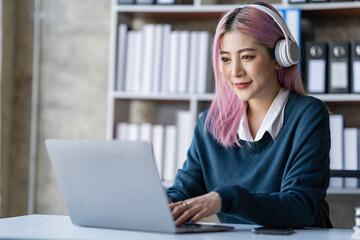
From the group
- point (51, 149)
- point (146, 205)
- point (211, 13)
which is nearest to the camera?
point (146, 205)

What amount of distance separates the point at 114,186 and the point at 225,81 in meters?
0.71

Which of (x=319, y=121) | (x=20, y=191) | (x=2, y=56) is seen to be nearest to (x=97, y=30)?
(x=2, y=56)

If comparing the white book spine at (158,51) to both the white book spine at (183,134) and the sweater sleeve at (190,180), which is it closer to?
the white book spine at (183,134)

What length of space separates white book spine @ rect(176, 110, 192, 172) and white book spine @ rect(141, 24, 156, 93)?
0.74 feet

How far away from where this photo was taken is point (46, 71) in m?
3.40

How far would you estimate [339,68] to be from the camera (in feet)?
9.04

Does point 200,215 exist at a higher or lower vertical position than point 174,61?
lower

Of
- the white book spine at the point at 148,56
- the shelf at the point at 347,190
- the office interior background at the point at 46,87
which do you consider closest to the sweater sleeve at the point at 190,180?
the shelf at the point at 347,190

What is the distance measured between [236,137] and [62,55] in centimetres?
190

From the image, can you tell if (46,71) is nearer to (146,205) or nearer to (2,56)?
(2,56)

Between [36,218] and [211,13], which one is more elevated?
[211,13]

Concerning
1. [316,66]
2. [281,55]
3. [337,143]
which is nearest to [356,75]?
[316,66]

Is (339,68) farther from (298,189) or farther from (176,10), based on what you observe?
(298,189)

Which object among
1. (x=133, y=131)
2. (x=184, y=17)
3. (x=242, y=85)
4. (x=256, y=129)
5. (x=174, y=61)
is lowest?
(x=133, y=131)
